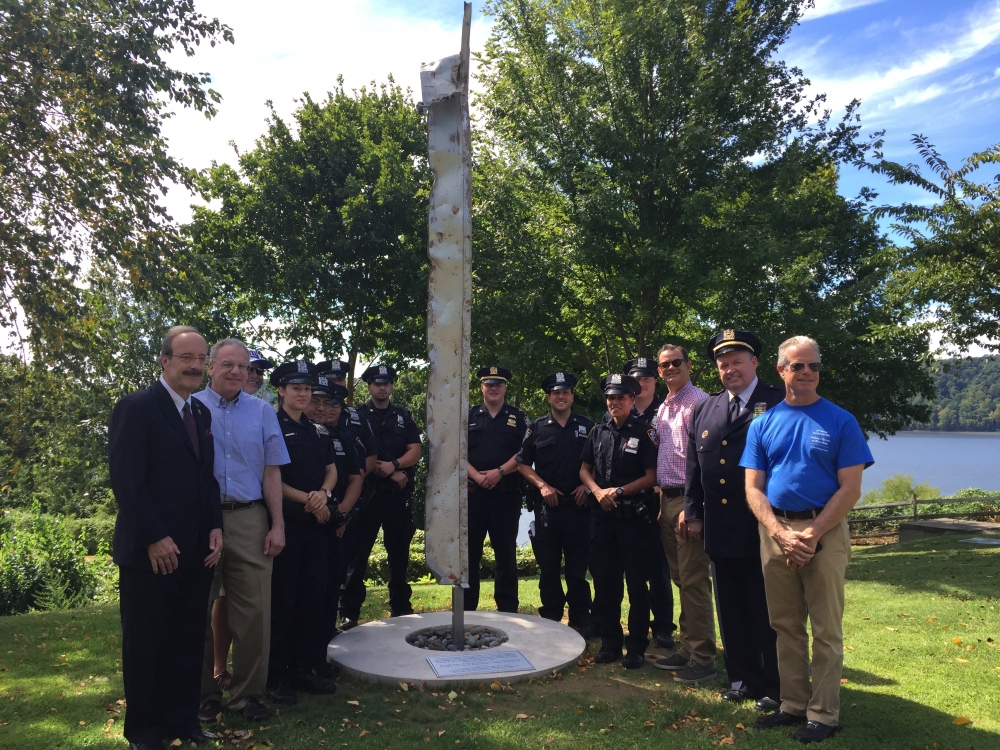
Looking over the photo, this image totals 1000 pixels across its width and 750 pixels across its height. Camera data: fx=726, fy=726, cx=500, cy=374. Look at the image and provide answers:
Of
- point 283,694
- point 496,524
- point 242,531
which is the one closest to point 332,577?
point 283,694

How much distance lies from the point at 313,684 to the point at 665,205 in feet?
33.6

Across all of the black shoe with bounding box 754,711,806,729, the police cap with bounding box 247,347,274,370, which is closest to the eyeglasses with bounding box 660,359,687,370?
the black shoe with bounding box 754,711,806,729

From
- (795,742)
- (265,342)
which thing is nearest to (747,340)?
(795,742)

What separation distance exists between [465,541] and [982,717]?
11.0 ft

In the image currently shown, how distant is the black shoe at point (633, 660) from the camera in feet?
17.3

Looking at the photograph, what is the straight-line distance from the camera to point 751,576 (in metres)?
4.52

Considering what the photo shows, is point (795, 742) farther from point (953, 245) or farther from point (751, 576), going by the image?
point (953, 245)

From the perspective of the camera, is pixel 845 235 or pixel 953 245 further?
pixel 845 235

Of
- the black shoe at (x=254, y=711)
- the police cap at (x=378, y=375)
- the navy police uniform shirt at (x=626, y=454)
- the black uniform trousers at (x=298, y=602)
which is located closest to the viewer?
the black shoe at (x=254, y=711)

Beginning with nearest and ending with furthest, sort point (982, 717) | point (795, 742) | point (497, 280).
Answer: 1. point (795, 742)
2. point (982, 717)
3. point (497, 280)

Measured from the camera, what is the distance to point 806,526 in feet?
12.8

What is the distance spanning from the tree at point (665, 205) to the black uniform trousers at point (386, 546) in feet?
21.6

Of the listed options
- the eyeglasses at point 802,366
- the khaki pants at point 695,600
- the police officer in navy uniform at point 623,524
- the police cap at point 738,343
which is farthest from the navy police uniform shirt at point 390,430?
the eyeglasses at point 802,366

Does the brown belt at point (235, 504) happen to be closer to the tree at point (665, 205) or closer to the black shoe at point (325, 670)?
the black shoe at point (325, 670)
